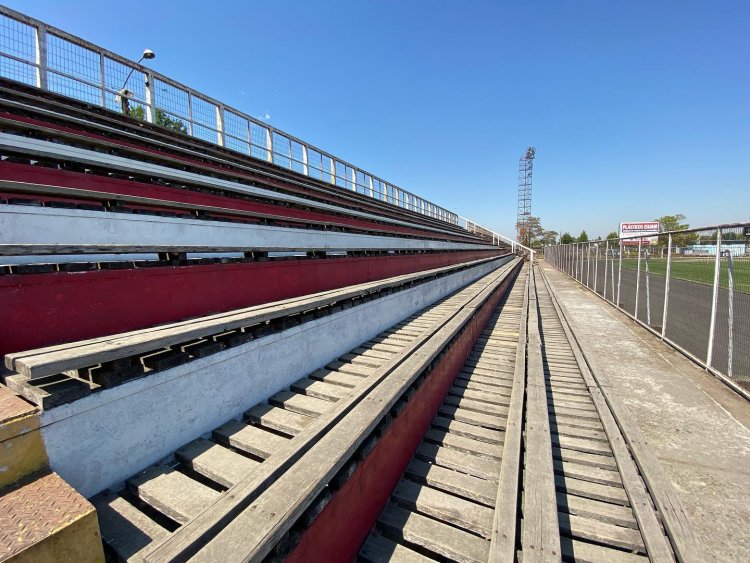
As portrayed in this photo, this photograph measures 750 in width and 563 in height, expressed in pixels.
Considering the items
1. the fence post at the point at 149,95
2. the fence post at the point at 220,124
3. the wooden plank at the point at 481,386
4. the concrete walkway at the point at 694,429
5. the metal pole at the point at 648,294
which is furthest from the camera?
the fence post at the point at 220,124

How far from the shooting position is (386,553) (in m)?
1.76

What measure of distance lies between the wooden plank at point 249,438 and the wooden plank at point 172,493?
0.30 m

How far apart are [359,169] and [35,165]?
1373 centimetres

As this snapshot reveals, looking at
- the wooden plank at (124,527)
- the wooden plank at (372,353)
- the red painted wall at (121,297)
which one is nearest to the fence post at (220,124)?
the red painted wall at (121,297)

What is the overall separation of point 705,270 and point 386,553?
6.76 meters

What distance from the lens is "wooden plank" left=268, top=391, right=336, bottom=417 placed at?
226 cm

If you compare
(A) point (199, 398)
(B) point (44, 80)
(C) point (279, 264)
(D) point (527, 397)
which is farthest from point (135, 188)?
(B) point (44, 80)

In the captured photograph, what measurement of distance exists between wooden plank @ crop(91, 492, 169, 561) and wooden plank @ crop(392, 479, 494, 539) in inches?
55.3

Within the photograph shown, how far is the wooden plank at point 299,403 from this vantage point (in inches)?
89.0

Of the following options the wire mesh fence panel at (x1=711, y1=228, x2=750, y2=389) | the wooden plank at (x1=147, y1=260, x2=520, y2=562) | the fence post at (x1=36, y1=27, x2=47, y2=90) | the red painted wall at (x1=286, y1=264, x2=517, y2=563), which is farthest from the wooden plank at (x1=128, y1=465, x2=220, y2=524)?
the fence post at (x1=36, y1=27, x2=47, y2=90)

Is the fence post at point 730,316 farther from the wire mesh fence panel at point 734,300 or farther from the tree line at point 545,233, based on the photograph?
the tree line at point 545,233

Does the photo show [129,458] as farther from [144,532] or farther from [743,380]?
[743,380]

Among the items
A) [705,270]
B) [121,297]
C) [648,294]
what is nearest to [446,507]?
[121,297]

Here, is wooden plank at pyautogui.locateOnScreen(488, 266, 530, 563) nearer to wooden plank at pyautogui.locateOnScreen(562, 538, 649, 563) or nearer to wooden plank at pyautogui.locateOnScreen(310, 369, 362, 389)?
wooden plank at pyautogui.locateOnScreen(562, 538, 649, 563)
